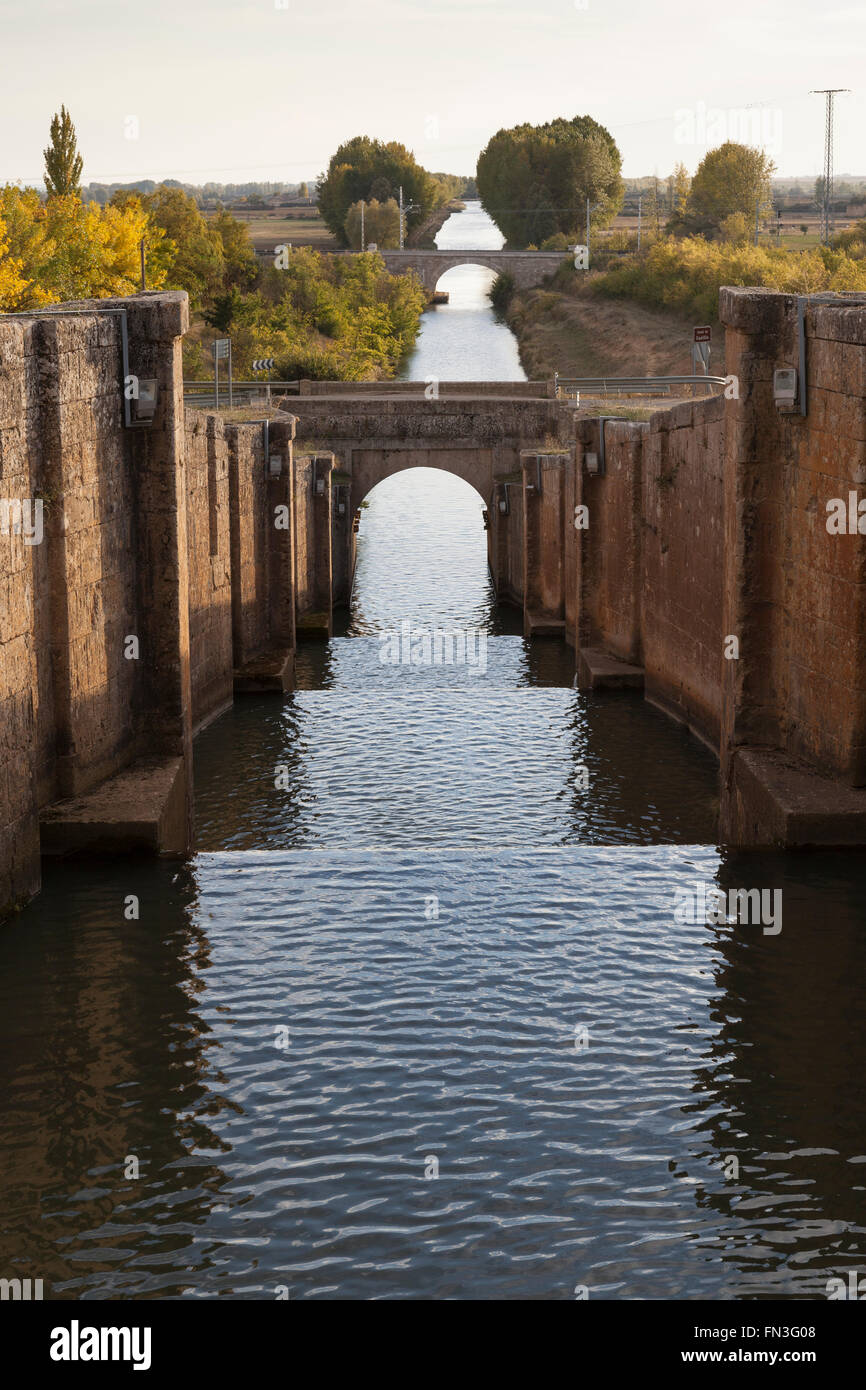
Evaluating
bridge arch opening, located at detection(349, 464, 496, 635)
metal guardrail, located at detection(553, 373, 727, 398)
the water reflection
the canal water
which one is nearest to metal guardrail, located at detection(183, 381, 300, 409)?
bridge arch opening, located at detection(349, 464, 496, 635)

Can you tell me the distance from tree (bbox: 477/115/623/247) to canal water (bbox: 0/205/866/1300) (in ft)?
380

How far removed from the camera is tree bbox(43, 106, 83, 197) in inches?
2896

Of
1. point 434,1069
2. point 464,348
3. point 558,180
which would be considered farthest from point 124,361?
point 558,180

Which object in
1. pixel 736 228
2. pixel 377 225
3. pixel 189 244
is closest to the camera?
pixel 189 244

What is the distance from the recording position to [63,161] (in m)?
73.9

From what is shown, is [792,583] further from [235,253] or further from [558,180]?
[558,180]

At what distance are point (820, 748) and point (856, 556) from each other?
1951 mm

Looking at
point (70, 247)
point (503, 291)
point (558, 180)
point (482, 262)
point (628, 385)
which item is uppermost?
point (558, 180)

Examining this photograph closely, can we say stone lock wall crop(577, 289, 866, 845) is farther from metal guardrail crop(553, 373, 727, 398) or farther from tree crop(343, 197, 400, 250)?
tree crop(343, 197, 400, 250)

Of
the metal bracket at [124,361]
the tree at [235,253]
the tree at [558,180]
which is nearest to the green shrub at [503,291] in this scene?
the tree at [558,180]

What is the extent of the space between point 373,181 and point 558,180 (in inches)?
896

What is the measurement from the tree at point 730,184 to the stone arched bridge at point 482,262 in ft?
34.6

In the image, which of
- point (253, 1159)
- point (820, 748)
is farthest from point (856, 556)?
point (253, 1159)
